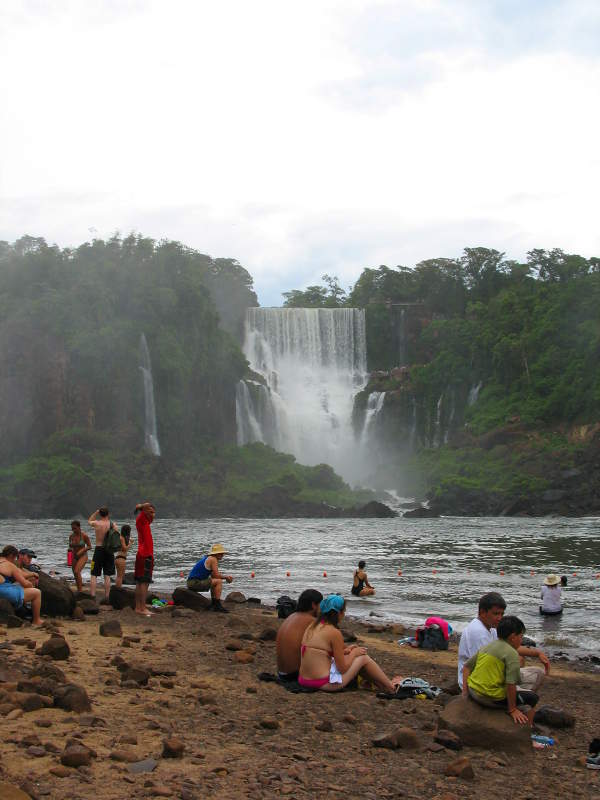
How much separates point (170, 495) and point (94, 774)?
52842mm

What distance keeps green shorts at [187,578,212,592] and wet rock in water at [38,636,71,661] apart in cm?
573

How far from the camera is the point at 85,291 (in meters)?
70.8

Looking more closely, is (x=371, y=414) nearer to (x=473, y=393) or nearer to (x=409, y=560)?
(x=473, y=393)

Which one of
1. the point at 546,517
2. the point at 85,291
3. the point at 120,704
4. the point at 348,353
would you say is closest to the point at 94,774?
the point at 120,704

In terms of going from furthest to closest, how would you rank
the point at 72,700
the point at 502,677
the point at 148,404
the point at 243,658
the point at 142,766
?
1. the point at 148,404
2. the point at 243,658
3. the point at 502,677
4. the point at 72,700
5. the point at 142,766

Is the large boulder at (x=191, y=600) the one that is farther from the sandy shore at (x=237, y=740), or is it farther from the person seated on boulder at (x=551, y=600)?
the person seated on boulder at (x=551, y=600)

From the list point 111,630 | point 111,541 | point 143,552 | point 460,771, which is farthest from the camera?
point 111,541

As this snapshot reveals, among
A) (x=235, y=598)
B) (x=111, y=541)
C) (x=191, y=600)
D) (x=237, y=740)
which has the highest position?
(x=111, y=541)

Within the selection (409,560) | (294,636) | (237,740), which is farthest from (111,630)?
(409,560)

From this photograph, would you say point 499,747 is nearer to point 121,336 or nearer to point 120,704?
point 120,704

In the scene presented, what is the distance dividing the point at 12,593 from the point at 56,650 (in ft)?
8.29

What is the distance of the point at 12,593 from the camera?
10562mm

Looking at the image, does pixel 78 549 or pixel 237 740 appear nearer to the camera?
pixel 237 740

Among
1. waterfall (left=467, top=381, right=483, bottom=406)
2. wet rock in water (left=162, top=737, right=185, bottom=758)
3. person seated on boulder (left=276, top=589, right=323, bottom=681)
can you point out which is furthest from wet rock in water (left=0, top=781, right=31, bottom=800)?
waterfall (left=467, top=381, right=483, bottom=406)
